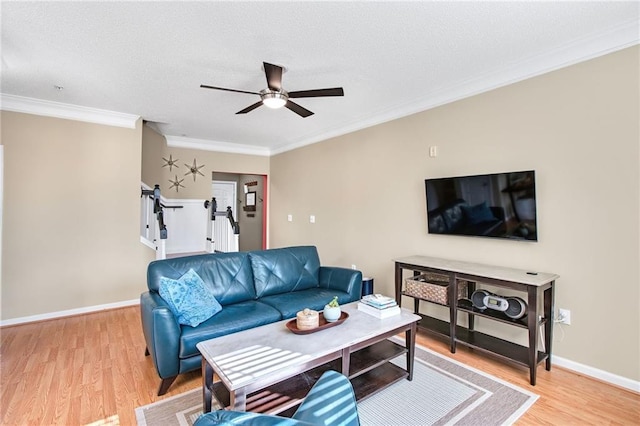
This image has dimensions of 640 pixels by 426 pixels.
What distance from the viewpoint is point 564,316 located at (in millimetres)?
2596

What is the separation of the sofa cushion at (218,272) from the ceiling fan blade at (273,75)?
5.61 feet

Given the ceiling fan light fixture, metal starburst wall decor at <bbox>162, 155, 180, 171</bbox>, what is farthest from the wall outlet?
metal starburst wall decor at <bbox>162, 155, 180, 171</bbox>

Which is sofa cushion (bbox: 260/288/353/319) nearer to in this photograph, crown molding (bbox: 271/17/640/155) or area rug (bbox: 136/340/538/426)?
area rug (bbox: 136/340/538/426)

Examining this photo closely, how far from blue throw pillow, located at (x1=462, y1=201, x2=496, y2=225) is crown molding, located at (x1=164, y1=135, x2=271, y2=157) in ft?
15.1

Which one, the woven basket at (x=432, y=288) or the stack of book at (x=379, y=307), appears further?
Result: the woven basket at (x=432, y=288)

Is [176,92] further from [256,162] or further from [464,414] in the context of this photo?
[464,414]

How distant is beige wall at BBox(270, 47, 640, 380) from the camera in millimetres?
2307

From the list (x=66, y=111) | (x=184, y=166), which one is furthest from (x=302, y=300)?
(x=184, y=166)

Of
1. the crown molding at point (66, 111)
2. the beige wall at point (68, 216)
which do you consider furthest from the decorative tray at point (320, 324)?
the crown molding at point (66, 111)

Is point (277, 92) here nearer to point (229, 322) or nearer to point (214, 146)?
point (229, 322)

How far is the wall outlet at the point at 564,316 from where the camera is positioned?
8.45 ft

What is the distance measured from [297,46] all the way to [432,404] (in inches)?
114

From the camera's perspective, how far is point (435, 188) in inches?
136

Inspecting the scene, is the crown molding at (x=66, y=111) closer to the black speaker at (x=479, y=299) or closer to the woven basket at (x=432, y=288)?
the woven basket at (x=432, y=288)
